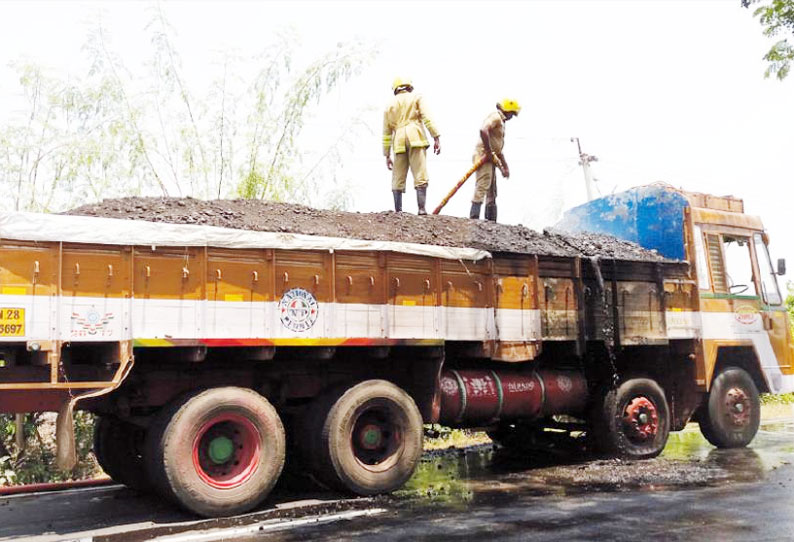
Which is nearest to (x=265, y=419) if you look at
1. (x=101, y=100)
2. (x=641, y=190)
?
(x=641, y=190)

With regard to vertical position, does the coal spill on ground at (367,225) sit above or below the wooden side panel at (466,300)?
above

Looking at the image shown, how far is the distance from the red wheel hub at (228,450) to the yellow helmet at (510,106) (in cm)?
674

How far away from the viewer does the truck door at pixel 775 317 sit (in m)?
11.1

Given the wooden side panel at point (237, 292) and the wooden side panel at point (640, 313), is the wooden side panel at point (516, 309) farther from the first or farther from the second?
the wooden side panel at point (237, 292)

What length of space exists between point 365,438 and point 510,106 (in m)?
6.04

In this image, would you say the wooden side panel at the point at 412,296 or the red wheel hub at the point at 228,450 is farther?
the wooden side panel at the point at 412,296

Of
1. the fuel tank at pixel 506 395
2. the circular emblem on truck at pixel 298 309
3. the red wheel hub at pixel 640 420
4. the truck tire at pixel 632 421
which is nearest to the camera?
the circular emblem on truck at pixel 298 309

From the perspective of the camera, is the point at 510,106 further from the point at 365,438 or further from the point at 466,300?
the point at 365,438

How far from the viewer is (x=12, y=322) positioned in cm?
581

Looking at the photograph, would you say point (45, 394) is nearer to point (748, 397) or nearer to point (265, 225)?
point (265, 225)

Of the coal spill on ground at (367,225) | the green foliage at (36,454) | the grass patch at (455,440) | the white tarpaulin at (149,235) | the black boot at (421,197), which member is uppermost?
the black boot at (421,197)

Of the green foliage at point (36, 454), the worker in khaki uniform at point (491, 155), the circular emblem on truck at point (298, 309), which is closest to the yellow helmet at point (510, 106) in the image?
the worker in khaki uniform at point (491, 155)

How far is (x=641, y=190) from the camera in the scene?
36.3ft

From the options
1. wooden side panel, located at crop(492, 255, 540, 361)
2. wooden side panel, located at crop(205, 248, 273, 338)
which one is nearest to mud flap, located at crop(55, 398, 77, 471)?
wooden side panel, located at crop(205, 248, 273, 338)
